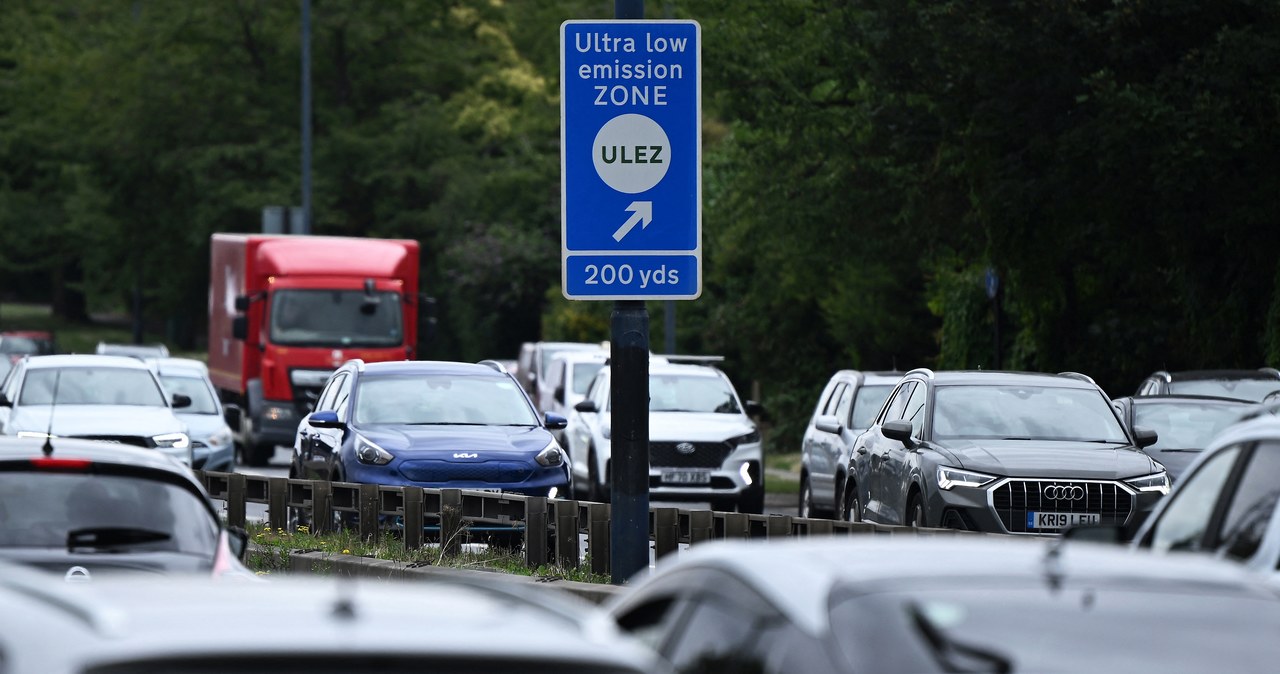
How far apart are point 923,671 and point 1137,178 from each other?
69.6 feet

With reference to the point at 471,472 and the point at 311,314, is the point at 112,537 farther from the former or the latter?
the point at 311,314

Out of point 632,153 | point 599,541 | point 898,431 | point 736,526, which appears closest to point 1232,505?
point 632,153

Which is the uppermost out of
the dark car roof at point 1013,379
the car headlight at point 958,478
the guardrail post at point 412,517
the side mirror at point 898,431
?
the dark car roof at point 1013,379

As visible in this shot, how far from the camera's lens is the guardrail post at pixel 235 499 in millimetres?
18094

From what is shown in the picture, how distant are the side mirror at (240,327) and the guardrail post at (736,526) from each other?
20321mm

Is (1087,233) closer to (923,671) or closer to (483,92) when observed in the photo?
(923,671)

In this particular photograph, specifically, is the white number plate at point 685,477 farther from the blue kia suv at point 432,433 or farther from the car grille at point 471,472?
the car grille at point 471,472

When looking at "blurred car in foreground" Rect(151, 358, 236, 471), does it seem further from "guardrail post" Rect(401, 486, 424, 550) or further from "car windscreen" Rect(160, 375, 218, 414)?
"guardrail post" Rect(401, 486, 424, 550)

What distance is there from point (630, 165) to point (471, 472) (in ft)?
21.0

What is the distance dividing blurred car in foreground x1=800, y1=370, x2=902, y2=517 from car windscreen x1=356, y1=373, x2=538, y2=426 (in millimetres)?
3130

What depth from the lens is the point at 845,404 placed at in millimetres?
22797

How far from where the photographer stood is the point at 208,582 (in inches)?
174

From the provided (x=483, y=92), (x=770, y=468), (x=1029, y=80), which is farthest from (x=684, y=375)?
(x=483, y=92)

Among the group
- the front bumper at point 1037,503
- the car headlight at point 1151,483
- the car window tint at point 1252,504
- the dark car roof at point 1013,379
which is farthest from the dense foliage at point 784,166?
the car window tint at point 1252,504
